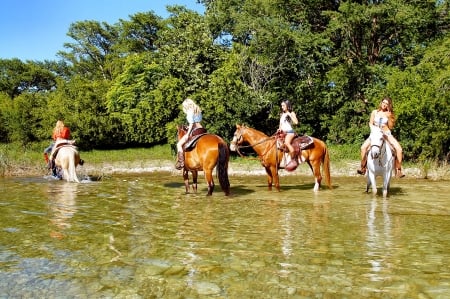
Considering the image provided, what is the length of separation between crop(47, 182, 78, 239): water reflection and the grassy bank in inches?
249

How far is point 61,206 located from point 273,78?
73.0 ft

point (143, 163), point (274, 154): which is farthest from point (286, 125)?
point (143, 163)

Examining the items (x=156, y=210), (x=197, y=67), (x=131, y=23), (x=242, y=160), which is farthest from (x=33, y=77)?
(x=156, y=210)

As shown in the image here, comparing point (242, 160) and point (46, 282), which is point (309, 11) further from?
point (46, 282)

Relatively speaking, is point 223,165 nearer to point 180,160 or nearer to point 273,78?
point 180,160

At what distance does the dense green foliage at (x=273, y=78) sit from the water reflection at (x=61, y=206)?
15.5 metres

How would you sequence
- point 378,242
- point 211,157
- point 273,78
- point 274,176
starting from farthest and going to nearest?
point 273,78 → point 274,176 → point 211,157 → point 378,242

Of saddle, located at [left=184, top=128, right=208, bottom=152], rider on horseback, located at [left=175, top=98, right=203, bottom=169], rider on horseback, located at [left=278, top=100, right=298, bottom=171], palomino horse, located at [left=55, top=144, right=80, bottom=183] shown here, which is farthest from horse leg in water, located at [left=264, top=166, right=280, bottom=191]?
palomino horse, located at [left=55, top=144, right=80, bottom=183]

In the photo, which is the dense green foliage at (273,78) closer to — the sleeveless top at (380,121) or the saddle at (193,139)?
the sleeveless top at (380,121)

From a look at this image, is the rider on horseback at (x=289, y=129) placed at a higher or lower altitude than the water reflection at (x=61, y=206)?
higher

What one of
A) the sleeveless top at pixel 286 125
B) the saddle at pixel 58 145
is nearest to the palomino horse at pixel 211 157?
the sleeveless top at pixel 286 125

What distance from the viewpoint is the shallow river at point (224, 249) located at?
4781 mm

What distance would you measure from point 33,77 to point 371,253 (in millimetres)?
63860

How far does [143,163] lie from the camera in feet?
89.9
